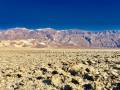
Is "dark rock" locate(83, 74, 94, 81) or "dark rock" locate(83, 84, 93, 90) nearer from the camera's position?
"dark rock" locate(83, 84, 93, 90)

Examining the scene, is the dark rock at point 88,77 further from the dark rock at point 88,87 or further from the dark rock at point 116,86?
the dark rock at point 116,86

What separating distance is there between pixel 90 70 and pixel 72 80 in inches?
73.7

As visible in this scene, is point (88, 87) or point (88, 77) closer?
point (88, 87)

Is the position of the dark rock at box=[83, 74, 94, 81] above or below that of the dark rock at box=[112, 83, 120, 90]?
above

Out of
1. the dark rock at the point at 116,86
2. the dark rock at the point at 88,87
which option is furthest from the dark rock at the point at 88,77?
the dark rock at the point at 116,86

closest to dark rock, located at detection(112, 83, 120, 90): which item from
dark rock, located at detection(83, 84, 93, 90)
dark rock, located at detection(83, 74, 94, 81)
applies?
dark rock, located at detection(83, 84, 93, 90)

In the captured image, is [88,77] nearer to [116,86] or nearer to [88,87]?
[88,87]

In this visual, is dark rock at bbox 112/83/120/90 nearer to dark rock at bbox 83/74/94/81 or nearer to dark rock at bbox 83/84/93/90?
dark rock at bbox 83/84/93/90

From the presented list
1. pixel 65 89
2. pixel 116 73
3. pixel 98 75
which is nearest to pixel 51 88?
pixel 65 89

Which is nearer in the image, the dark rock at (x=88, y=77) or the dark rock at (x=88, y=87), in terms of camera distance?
the dark rock at (x=88, y=87)

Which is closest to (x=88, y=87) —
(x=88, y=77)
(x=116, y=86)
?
(x=116, y=86)

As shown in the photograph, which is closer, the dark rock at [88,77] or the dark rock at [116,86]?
the dark rock at [116,86]

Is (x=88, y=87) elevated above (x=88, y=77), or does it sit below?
below

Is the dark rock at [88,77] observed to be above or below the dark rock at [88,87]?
above
